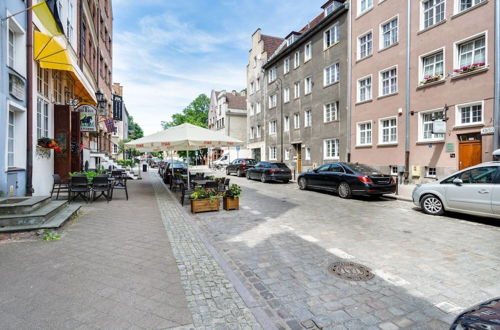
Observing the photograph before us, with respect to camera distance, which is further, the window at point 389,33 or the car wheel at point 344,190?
the window at point 389,33

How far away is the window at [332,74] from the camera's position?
21.2 meters

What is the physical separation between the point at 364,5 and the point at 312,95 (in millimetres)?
7269

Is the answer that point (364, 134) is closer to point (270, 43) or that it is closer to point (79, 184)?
point (79, 184)

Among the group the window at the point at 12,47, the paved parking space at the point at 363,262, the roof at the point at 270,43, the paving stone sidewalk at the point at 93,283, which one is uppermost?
the roof at the point at 270,43

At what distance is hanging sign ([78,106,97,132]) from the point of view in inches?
478

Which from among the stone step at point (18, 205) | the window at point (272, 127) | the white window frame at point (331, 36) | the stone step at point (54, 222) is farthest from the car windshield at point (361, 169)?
the window at point (272, 127)

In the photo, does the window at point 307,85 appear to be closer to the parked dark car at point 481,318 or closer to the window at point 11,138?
the window at point 11,138

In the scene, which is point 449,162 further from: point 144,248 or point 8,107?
point 8,107

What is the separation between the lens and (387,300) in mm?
3285

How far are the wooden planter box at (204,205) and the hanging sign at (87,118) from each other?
7.13 metres

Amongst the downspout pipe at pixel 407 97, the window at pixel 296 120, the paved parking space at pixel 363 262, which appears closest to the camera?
the paved parking space at pixel 363 262

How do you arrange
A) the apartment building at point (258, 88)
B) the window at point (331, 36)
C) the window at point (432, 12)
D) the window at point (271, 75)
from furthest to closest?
the apartment building at point (258, 88), the window at point (271, 75), the window at point (331, 36), the window at point (432, 12)

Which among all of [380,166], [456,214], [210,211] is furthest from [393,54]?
[210,211]

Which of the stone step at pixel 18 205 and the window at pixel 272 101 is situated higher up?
the window at pixel 272 101
